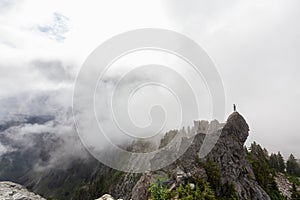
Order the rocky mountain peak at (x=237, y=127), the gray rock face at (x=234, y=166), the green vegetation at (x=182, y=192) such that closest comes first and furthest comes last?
the green vegetation at (x=182, y=192), the gray rock face at (x=234, y=166), the rocky mountain peak at (x=237, y=127)

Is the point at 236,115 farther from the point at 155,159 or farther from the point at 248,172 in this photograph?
the point at 155,159

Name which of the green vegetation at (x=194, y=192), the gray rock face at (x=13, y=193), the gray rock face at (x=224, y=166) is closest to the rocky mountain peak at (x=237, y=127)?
the gray rock face at (x=224, y=166)

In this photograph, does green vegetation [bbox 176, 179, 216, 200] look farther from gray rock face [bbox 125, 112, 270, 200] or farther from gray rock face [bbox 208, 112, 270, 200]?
gray rock face [bbox 208, 112, 270, 200]

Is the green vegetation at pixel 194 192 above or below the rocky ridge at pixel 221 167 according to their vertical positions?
below

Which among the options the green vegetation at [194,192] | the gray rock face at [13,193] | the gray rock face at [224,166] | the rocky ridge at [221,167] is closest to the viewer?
the gray rock face at [13,193]

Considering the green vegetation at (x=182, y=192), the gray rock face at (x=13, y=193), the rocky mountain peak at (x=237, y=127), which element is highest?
the rocky mountain peak at (x=237, y=127)

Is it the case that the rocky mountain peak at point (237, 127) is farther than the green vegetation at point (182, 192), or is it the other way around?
the rocky mountain peak at point (237, 127)

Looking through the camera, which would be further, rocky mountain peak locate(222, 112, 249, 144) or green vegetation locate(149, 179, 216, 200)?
rocky mountain peak locate(222, 112, 249, 144)

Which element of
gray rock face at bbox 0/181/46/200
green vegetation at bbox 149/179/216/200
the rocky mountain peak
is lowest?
gray rock face at bbox 0/181/46/200

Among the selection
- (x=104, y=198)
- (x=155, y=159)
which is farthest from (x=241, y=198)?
(x=104, y=198)

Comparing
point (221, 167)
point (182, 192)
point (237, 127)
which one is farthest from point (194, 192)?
point (237, 127)

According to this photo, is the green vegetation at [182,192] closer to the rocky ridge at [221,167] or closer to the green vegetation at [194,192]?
the green vegetation at [194,192]

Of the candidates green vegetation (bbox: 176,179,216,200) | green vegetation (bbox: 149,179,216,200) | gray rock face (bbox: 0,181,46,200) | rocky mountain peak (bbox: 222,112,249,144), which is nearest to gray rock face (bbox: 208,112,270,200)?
rocky mountain peak (bbox: 222,112,249,144)

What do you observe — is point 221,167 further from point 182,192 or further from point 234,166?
point 182,192
